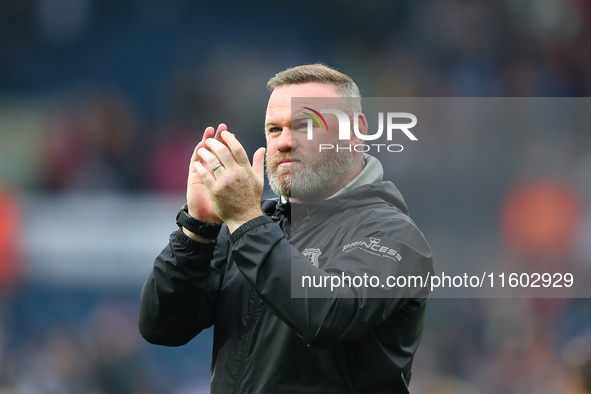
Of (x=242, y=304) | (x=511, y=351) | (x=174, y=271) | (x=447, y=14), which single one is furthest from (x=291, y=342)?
(x=447, y=14)

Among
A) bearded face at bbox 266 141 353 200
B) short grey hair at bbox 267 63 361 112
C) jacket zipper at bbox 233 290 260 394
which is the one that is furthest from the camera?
short grey hair at bbox 267 63 361 112

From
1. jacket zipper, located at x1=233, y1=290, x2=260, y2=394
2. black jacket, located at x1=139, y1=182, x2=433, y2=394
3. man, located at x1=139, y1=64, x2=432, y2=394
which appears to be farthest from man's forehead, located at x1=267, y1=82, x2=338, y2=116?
jacket zipper, located at x1=233, y1=290, x2=260, y2=394

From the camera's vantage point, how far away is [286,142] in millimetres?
2346

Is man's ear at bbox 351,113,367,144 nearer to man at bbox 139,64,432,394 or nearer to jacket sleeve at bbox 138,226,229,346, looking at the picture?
man at bbox 139,64,432,394

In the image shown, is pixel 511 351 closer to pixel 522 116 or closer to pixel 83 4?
pixel 522 116

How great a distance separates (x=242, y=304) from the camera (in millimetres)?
2154

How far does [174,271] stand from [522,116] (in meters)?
5.14

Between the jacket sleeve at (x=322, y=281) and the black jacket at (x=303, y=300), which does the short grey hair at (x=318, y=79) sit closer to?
the black jacket at (x=303, y=300)

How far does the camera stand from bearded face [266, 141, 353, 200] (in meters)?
2.34

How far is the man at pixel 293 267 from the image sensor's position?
5.96 feet

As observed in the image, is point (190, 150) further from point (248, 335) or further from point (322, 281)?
point (322, 281)

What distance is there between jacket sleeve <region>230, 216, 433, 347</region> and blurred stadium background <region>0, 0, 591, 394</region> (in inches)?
117

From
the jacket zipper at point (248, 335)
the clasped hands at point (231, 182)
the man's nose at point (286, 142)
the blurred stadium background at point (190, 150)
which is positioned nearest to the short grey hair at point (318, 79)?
the man's nose at point (286, 142)

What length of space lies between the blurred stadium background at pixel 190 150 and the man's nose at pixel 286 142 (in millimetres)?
2652
